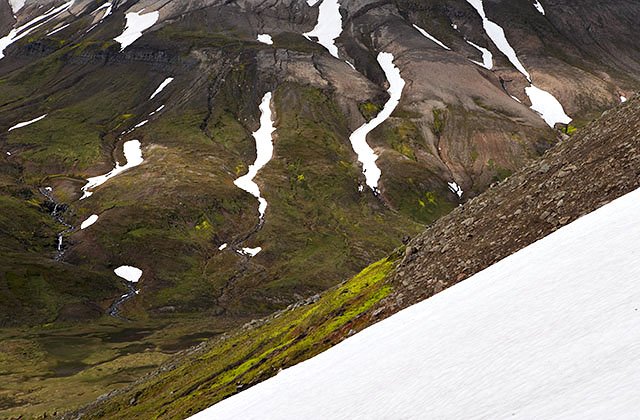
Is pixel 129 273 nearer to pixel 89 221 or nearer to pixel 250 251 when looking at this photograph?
pixel 89 221

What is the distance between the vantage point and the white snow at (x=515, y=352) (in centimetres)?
1053

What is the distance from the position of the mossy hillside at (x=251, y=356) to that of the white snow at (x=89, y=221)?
13444 centimetres

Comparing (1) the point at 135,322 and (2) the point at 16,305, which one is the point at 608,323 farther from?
(2) the point at 16,305

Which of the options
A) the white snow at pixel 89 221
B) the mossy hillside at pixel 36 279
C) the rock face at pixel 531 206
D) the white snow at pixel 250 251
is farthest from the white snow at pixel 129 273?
the rock face at pixel 531 206

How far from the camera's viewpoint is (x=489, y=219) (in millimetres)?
37969

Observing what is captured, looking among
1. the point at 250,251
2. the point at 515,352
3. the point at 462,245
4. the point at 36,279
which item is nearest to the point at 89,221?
the point at 36,279

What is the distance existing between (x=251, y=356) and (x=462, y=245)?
22.0 metres

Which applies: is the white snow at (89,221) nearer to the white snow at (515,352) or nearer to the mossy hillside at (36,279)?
the mossy hillside at (36,279)

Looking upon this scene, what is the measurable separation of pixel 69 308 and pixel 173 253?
3747cm

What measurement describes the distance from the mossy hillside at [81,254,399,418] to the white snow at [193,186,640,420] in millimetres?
13718

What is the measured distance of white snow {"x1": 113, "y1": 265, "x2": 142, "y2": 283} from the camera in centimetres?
16800

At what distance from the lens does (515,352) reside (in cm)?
1358

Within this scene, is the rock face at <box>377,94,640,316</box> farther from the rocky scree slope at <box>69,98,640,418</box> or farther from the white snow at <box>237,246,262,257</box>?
the white snow at <box>237,246,262,257</box>

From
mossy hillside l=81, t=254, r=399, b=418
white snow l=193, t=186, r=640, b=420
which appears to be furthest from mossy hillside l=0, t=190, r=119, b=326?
white snow l=193, t=186, r=640, b=420
